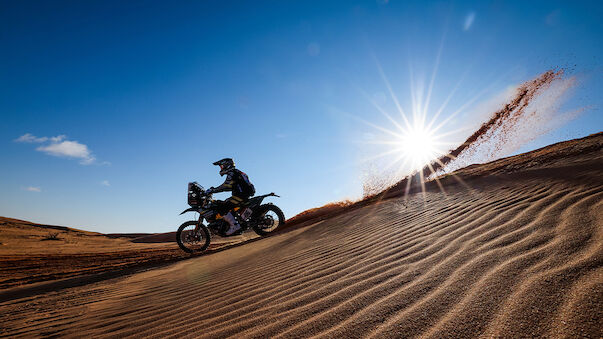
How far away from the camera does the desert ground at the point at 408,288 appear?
4.26 ft

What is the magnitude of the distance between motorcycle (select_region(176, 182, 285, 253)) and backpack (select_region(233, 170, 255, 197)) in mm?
261

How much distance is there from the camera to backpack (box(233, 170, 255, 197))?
7469 millimetres

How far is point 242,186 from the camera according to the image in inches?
298

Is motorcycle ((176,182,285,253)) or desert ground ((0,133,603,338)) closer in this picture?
desert ground ((0,133,603,338))

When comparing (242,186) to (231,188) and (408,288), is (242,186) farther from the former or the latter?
(408,288)

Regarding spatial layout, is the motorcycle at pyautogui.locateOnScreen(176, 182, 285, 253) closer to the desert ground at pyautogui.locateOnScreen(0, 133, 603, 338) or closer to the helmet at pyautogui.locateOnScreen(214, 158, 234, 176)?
the helmet at pyautogui.locateOnScreen(214, 158, 234, 176)

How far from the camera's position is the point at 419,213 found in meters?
4.19

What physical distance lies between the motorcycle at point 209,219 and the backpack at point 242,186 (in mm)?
261

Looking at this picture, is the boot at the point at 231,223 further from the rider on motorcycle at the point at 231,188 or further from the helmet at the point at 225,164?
the helmet at the point at 225,164

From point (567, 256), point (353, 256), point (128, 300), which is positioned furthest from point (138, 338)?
point (567, 256)

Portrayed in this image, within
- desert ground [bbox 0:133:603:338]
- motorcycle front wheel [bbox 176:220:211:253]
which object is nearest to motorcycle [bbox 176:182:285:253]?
motorcycle front wheel [bbox 176:220:211:253]

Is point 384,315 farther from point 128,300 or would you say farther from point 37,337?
point 128,300

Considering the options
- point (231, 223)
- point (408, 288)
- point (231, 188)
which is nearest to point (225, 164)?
point (231, 188)

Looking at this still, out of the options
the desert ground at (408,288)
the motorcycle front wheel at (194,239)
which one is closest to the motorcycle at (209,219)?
the motorcycle front wheel at (194,239)
